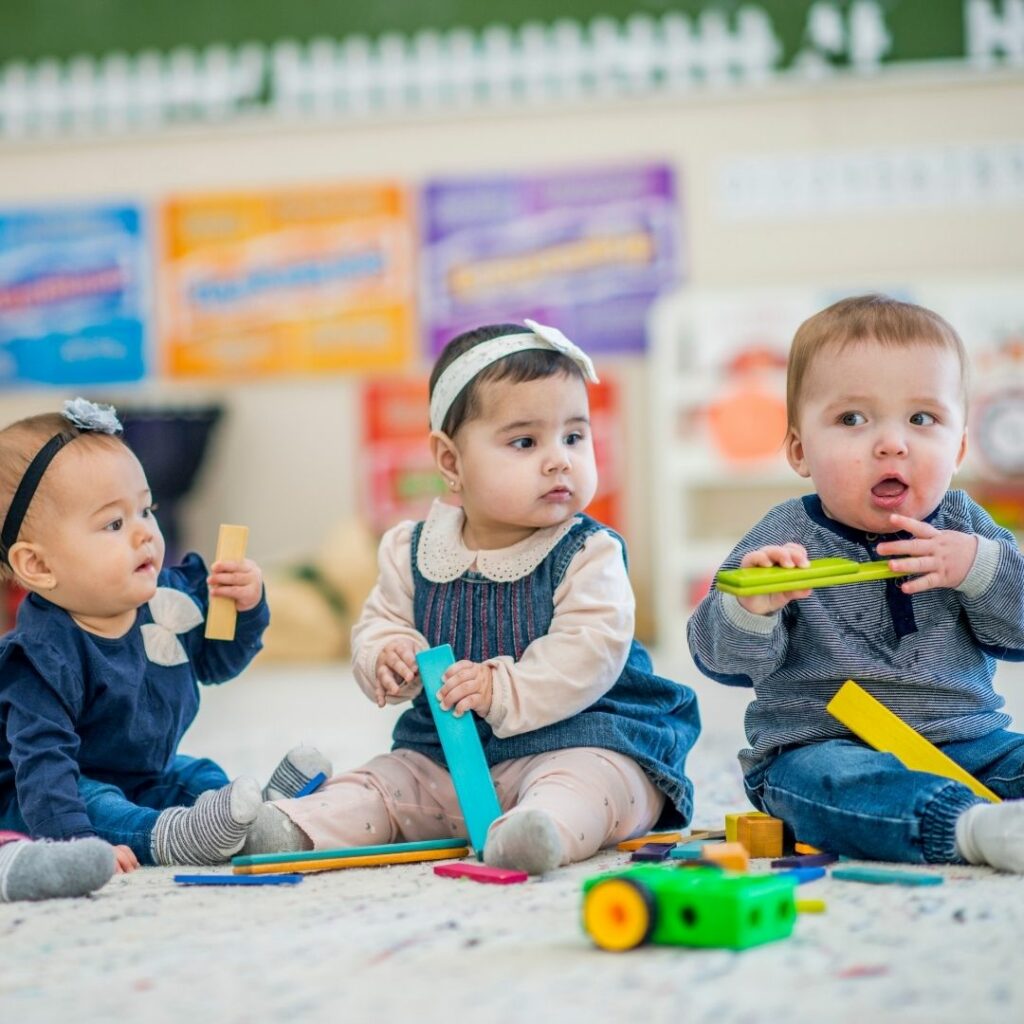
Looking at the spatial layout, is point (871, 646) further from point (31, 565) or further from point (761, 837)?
point (31, 565)

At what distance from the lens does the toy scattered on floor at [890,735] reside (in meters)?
1.09

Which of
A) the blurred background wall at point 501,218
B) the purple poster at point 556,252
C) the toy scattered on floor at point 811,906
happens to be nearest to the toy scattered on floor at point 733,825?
the toy scattered on floor at point 811,906

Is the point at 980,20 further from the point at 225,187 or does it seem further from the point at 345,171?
the point at 225,187

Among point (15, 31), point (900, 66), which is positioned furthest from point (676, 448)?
point (15, 31)

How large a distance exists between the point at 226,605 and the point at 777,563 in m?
0.47

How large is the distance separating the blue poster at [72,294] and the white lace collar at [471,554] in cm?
258

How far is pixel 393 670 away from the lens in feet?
3.92

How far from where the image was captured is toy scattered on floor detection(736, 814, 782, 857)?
110 centimetres

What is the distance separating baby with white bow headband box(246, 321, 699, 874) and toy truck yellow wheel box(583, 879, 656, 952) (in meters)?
0.30

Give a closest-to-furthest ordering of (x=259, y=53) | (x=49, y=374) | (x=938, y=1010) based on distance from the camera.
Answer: (x=938, y=1010) → (x=259, y=53) → (x=49, y=374)

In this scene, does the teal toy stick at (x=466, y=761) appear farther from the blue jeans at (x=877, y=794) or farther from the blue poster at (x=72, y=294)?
the blue poster at (x=72, y=294)

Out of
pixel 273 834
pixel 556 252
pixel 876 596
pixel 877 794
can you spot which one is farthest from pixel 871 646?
pixel 556 252

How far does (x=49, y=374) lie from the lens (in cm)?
376

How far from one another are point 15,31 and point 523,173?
1247mm
